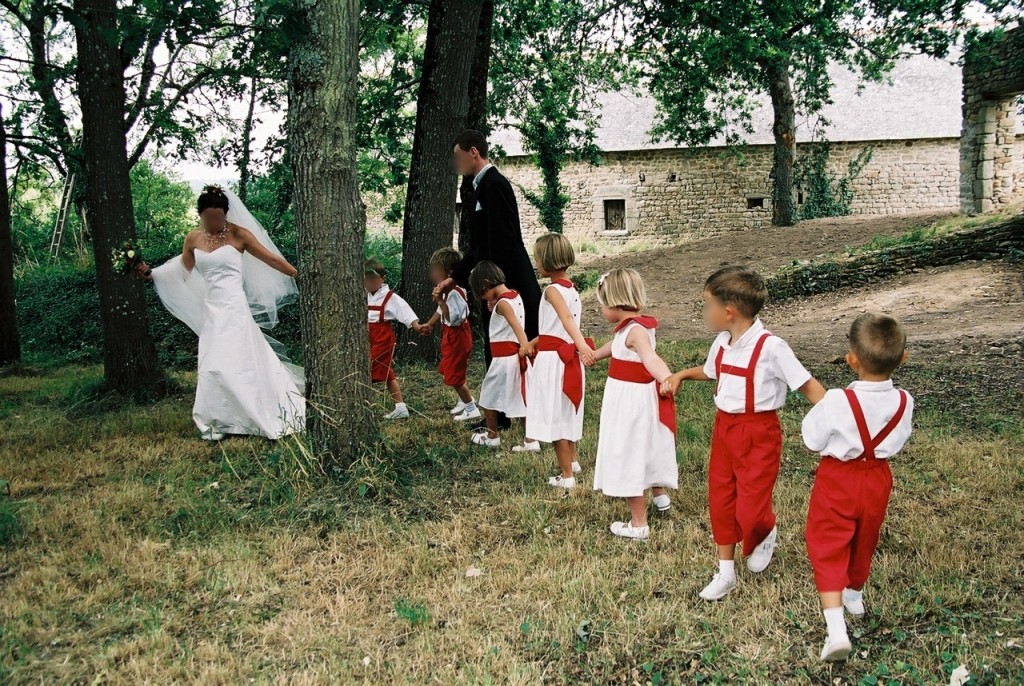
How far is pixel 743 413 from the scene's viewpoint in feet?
11.1

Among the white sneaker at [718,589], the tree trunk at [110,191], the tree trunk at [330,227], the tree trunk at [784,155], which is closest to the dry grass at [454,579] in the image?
the white sneaker at [718,589]

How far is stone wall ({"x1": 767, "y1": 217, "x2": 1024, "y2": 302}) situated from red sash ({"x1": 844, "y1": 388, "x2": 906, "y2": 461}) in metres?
10.7

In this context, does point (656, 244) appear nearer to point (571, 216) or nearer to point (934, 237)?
point (571, 216)

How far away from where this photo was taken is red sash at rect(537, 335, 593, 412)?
495 cm

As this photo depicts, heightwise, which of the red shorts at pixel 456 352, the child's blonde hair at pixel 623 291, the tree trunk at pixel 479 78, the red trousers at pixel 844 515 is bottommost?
the red trousers at pixel 844 515

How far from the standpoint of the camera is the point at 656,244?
24688mm

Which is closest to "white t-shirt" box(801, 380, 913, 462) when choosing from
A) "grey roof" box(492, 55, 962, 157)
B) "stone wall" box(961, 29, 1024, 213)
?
"stone wall" box(961, 29, 1024, 213)

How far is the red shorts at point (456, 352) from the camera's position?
6766 mm

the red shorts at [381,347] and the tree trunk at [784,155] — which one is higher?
the tree trunk at [784,155]

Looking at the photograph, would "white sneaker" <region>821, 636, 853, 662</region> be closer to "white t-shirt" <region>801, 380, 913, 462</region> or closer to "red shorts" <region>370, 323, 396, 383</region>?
"white t-shirt" <region>801, 380, 913, 462</region>

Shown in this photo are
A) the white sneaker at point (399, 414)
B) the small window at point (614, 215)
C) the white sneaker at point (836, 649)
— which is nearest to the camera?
the white sneaker at point (836, 649)

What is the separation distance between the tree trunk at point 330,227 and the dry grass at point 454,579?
41cm

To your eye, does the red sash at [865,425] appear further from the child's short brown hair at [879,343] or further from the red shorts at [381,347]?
the red shorts at [381,347]

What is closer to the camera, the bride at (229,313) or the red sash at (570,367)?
the red sash at (570,367)
